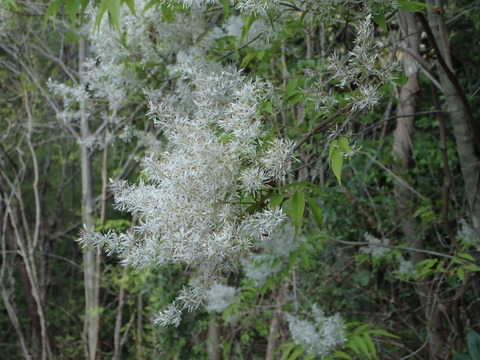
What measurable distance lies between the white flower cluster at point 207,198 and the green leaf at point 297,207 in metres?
0.04

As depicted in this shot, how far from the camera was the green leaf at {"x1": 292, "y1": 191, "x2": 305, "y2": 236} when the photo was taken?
1.47m

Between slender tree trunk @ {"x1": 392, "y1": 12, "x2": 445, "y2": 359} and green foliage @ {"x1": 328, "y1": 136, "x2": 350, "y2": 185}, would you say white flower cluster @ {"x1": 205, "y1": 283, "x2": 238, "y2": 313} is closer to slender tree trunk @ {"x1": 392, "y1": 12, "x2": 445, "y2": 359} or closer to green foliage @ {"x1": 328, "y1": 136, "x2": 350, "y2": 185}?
slender tree trunk @ {"x1": 392, "y1": 12, "x2": 445, "y2": 359}

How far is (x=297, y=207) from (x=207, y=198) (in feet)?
0.70

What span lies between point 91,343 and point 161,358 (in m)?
0.54

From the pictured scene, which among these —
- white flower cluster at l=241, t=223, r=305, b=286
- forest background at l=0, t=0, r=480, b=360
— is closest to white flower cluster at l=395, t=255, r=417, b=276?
forest background at l=0, t=0, r=480, b=360

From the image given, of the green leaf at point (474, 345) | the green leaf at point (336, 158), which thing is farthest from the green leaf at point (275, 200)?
the green leaf at point (474, 345)

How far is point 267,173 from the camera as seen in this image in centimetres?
148

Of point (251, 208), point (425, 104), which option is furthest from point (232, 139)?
point (425, 104)

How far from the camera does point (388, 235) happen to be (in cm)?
383

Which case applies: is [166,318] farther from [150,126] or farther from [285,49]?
[150,126]

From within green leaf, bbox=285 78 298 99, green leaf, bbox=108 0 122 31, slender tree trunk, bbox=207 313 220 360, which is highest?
green leaf, bbox=108 0 122 31

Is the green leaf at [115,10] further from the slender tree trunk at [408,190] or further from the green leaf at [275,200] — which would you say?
the slender tree trunk at [408,190]

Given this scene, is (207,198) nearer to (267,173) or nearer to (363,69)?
(267,173)

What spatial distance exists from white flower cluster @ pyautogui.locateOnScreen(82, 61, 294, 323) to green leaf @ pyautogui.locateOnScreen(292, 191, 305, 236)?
0.04 meters
